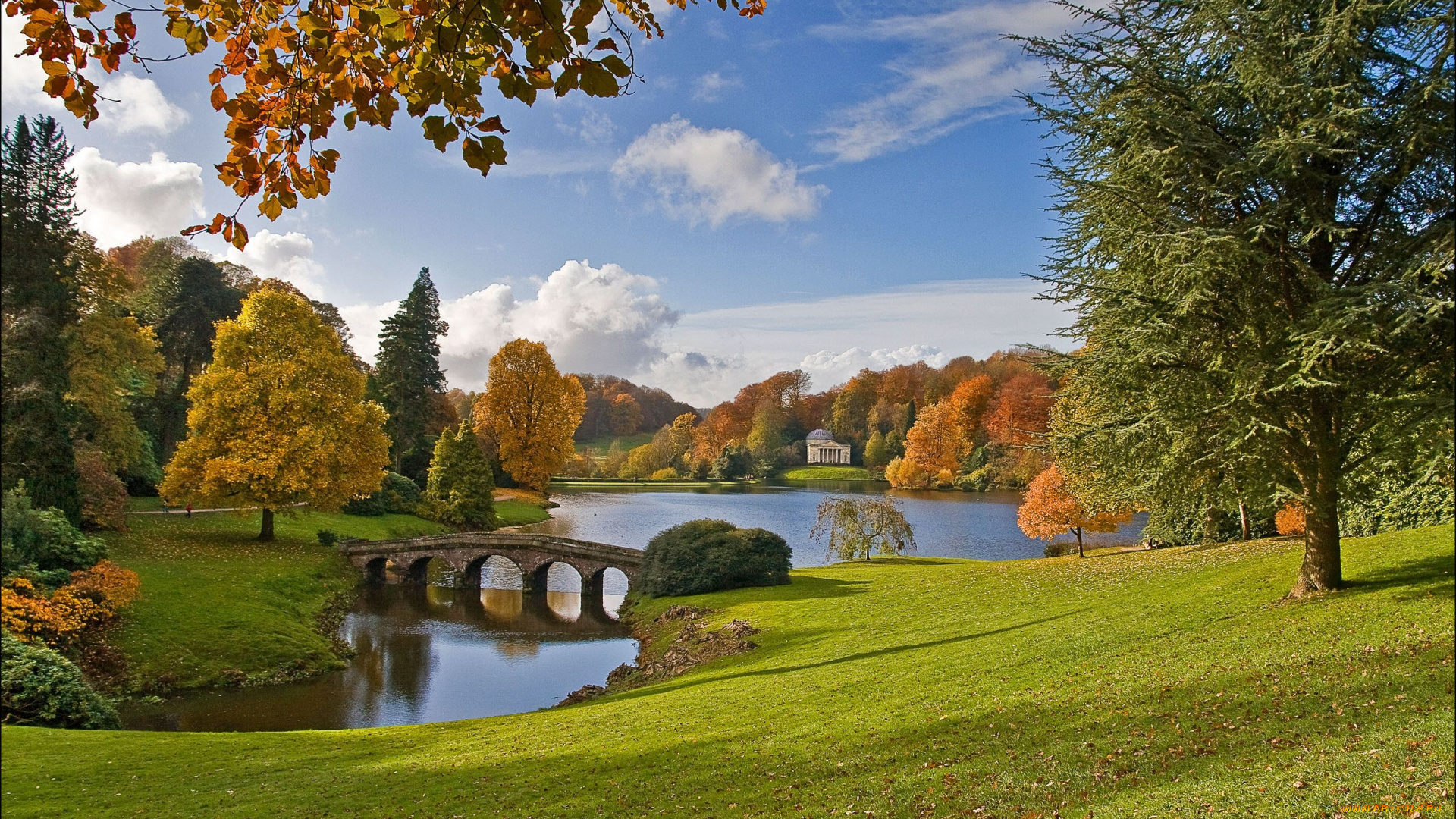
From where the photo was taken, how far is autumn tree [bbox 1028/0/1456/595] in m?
8.91

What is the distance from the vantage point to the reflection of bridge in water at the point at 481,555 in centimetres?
3027

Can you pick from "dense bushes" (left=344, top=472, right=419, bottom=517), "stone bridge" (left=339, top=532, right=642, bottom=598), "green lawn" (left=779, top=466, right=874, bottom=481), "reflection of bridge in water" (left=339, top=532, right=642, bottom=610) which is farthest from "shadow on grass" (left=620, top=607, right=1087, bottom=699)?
"green lawn" (left=779, top=466, right=874, bottom=481)

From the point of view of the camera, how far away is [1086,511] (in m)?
25.6

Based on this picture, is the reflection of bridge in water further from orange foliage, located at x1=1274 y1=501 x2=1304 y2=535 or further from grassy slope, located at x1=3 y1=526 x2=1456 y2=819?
orange foliage, located at x1=1274 y1=501 x2=1304 y2=535

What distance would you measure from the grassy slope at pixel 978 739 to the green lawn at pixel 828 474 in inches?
2748

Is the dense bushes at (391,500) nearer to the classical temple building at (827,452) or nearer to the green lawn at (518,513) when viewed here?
the green lawn at (518,513)

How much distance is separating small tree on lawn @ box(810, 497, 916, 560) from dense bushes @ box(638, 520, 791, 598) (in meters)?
7.56

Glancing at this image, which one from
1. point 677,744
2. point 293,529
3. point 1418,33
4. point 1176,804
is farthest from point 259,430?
point 1418,33

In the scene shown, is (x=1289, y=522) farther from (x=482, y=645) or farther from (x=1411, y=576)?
(x=482, y=645)

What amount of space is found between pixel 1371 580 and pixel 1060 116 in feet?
27.4

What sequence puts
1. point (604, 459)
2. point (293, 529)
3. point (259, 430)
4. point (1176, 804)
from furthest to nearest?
1. point (604, 459)
2. point (293, 529)
3. point (259, 430)
4. point (1176, 804)

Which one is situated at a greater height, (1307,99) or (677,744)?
(1307,99)

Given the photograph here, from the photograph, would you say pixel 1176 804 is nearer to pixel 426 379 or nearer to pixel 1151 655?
pixel 1151 655

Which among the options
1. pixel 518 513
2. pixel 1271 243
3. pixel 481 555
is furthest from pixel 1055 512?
pixel 518 513
